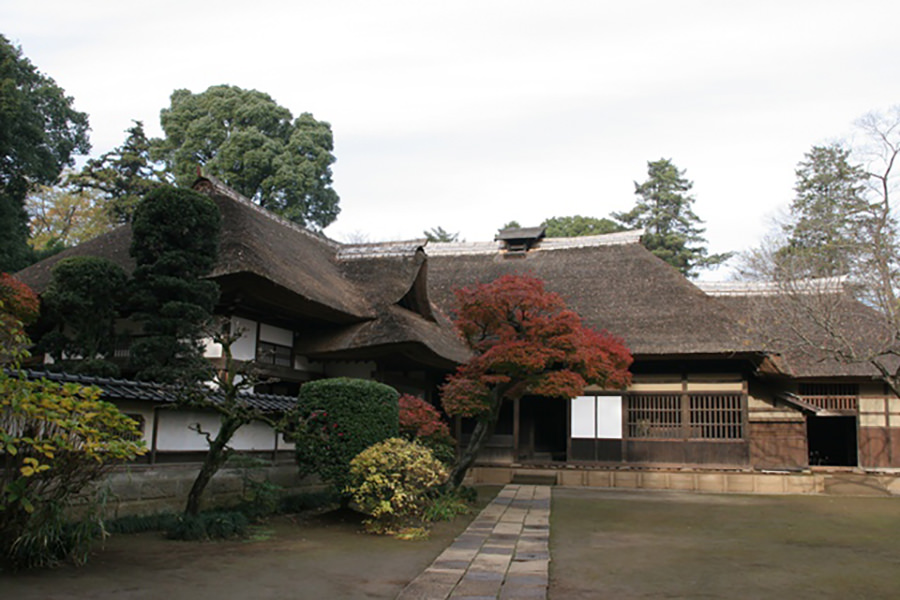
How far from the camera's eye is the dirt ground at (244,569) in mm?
5691

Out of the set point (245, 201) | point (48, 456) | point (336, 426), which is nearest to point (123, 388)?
point (336, 426)

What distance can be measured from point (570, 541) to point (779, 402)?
433 inches

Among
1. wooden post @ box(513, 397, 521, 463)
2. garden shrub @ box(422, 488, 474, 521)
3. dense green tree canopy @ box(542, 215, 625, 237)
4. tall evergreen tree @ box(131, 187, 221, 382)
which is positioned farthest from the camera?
dense green tree canopy @ box(542, 215, 625, 237)

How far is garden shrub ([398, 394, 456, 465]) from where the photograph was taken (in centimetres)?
1238

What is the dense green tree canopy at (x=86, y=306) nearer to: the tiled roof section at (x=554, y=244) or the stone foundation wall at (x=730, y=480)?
the stone foundation wall at (x=730, y=480)

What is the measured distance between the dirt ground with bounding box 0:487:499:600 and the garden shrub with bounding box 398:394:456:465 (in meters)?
3.25

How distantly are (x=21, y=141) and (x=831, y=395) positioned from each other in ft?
78.3

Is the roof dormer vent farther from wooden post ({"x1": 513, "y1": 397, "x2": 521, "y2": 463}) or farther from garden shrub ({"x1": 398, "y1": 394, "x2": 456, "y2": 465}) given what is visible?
garden shrub ({"x1": 398, "y1": 394, "x2": 456, "y2": 465})

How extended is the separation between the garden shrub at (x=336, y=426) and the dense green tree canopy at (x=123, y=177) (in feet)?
83.9

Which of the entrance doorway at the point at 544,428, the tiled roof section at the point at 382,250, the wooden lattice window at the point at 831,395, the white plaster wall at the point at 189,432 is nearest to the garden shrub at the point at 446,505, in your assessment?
the white plaster wall at the point at 189,432

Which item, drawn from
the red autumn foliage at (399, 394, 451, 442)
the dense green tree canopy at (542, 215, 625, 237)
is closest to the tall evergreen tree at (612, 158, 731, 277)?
the dense green tree canopy at (542, 215, 625, 237)

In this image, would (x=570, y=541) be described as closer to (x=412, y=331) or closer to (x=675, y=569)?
(x=675, y=569)

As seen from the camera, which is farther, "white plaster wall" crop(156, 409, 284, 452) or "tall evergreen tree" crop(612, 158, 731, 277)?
"tall evergreen tree" crop(612, 158, 731, 277)

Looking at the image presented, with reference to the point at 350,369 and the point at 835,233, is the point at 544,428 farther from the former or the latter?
the point at 835,233
